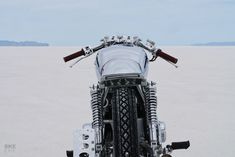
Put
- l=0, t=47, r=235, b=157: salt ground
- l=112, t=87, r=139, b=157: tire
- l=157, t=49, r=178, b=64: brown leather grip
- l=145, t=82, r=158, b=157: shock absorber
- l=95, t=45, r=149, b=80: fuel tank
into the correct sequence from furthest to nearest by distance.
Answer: l=0, t=47, r=235, b=157: salt ground → l=157, t=49, r=178, b=64: brown leather grip → l=145, t=82, r=158, b=157: shock absorber → l=95, t=45, r=149, b=80: fuel tank → l=112, t=87, r=139, b=157: tire

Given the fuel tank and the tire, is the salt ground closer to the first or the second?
the fuel tank

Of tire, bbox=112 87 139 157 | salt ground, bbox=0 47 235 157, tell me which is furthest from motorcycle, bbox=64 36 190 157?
salt ground, bbox=0 47 235 157

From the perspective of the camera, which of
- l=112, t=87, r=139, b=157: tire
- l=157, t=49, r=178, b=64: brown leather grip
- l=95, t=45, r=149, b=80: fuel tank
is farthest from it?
l=157, t=49, r=178, b=64: brown leather grip

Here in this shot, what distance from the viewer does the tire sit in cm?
314

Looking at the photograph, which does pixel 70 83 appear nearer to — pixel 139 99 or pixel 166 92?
pixel 166 92

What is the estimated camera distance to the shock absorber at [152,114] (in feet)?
11.3

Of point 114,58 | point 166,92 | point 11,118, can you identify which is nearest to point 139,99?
point 114,58

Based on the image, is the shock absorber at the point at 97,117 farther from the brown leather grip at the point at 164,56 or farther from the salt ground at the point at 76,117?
the salt ground at the point at 76,117

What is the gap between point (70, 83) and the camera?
50.4 ft

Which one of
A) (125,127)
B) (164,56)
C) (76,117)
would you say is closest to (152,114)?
(125,127)

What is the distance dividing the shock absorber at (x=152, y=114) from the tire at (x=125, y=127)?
314mm

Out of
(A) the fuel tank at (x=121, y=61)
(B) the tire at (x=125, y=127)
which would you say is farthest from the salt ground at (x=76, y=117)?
(B) the tire at (x=125, y=127)

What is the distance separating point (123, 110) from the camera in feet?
10.6

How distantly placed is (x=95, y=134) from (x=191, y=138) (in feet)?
12.4
